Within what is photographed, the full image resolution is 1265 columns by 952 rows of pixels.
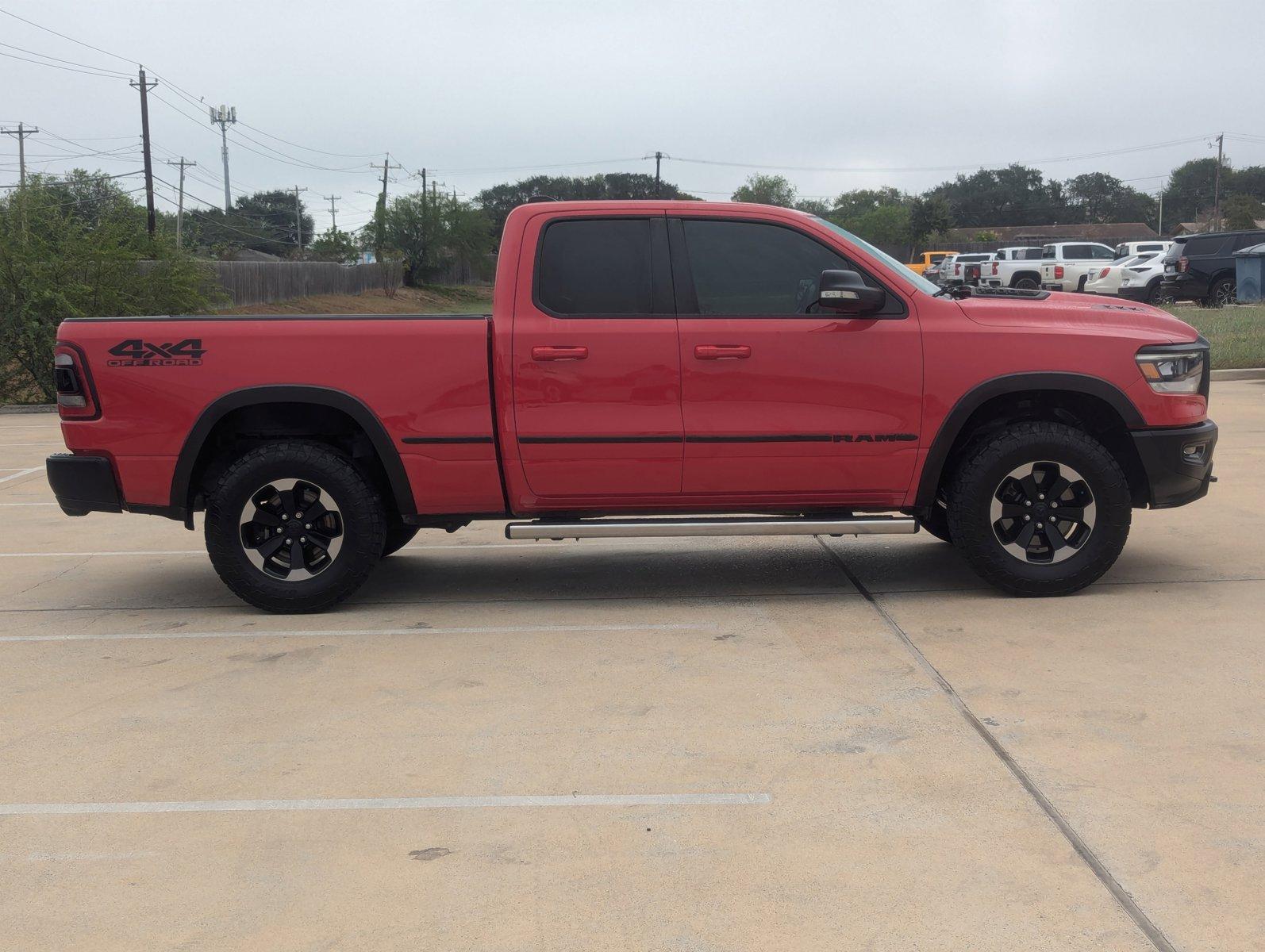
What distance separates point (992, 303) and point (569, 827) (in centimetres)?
383

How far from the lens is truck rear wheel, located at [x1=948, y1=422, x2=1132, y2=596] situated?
617 centimetres

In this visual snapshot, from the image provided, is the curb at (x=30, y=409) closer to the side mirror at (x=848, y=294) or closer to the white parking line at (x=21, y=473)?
the white parking line at (x=21, y=473)

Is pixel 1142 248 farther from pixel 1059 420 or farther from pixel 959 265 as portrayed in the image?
pixel 1059 420

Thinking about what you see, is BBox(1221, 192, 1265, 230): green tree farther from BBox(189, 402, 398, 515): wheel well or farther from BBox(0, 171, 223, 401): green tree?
BBox(189, 402, 398, 515): wheel well

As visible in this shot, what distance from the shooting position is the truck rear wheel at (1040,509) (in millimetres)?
6172

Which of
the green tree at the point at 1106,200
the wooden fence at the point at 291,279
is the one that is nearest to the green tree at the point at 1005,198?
→ the green tree at the point at 1106,200

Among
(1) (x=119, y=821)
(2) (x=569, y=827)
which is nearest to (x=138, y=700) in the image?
(1) (x=119, y=821)

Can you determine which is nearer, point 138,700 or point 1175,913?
point 1175,913

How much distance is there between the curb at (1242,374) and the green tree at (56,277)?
16.1 meters

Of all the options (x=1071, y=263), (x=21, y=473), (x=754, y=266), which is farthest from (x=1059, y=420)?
(x=1071, y=263)

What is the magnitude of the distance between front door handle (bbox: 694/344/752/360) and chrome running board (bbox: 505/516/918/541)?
83 cm

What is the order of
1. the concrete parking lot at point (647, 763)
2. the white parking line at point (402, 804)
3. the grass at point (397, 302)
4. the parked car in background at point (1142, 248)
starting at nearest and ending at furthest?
the concrete parking lot at point (647, 763), the white parking line at point (402, 804), the parked car in background at point (1142, 248), the grass at point (397, 302)

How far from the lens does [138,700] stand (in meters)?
5.09

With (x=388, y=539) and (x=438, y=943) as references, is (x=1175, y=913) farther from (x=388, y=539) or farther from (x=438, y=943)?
(x=388, y=539)
